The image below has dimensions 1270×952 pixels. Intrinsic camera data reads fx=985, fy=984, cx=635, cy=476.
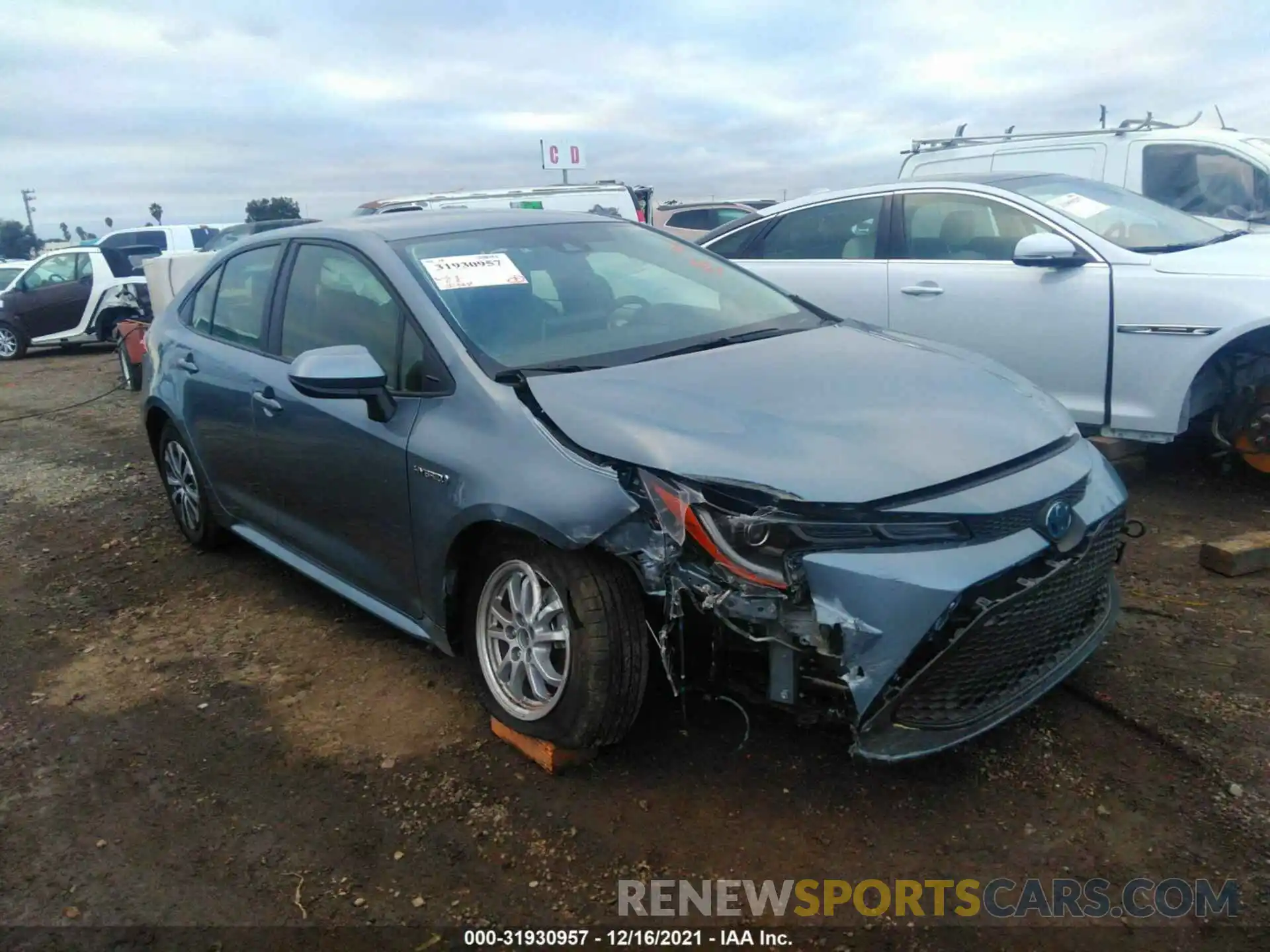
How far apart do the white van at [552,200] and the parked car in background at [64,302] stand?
3960 mm

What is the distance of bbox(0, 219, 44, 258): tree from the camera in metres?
56.1

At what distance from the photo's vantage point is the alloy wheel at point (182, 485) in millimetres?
4840

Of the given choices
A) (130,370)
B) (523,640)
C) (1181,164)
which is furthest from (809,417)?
(130,370)

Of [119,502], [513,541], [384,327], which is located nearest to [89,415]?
[119,502]

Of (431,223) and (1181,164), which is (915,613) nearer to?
(431,223)

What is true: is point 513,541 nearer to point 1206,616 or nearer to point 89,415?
point 1206,616

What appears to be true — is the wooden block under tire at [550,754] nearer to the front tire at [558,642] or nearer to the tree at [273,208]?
the front tire at [558,642]

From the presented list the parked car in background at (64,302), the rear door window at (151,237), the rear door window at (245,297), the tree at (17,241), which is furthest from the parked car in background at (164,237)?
the tree at (17,241)

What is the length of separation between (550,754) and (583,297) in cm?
156

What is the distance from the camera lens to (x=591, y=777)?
2.89m

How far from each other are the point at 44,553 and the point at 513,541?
3647 millimetres

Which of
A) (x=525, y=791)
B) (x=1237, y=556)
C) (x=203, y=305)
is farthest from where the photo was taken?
(x=203, y=305)

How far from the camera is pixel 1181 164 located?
7672 mm

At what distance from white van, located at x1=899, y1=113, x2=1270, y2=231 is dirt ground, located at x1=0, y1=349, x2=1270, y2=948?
476 centimetres
